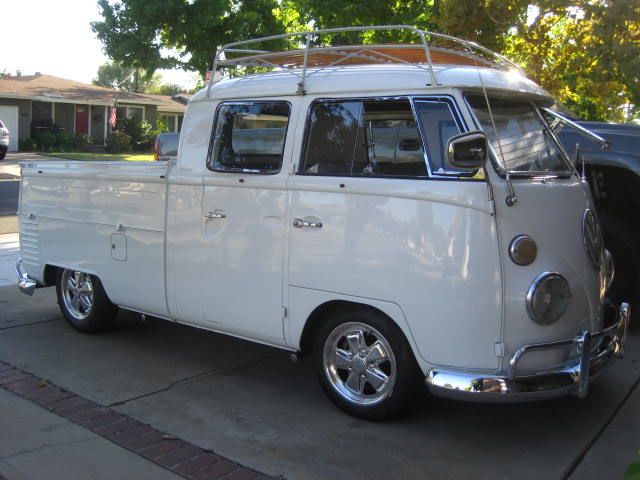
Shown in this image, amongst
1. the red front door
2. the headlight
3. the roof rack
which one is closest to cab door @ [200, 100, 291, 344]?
the roof rack

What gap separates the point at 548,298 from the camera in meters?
4.00

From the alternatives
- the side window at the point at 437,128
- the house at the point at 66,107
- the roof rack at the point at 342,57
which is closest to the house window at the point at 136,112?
the house at the point at 66,107

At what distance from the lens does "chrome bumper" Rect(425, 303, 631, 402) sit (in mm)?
3910

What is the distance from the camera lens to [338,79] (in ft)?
15.4

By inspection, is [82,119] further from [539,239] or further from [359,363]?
[539,239]

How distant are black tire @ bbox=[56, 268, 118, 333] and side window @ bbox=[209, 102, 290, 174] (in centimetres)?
193

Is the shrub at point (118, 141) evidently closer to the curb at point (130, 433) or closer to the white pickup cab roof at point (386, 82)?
the curb at point (130, 433)

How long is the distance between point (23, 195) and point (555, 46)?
325 inches

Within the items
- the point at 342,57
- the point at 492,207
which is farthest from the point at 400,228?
the point at 342,57

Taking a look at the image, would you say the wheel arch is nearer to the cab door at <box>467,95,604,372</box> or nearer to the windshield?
the cab door at <box>467,95,604,372</box>

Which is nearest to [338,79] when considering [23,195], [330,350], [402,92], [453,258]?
[402,92]

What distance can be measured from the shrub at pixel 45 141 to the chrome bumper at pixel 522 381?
3240 cm

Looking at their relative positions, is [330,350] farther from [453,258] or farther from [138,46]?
[138,46]

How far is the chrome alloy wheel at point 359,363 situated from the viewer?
4.46 m
